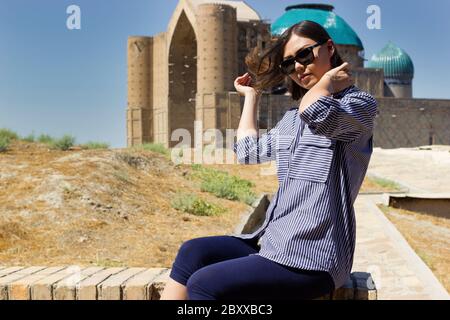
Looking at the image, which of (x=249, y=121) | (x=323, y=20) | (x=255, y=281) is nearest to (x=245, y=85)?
(x=249, y=121)

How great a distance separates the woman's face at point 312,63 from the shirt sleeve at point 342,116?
0.25 meters

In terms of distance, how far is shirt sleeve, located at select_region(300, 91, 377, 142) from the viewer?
234cm

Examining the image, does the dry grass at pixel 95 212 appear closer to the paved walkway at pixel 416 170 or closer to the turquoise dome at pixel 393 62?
the paved walkway at pixel 416 170

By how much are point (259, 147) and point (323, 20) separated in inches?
1573

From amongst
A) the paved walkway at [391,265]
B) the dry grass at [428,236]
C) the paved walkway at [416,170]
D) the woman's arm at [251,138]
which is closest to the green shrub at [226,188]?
the dry grass at [428,236]

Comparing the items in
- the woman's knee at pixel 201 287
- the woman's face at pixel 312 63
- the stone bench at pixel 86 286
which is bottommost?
the stone bench at pixel 86 286

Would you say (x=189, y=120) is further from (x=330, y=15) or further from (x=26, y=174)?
(x=26, y=174)

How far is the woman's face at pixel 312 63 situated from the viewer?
2637 mm

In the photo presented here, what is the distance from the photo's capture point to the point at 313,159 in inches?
99.1

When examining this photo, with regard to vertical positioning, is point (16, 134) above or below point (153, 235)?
above

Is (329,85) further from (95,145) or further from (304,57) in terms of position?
(95,145)

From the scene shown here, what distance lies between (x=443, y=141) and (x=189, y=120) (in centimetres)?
1844

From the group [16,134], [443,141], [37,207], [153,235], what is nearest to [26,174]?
[37,207]
